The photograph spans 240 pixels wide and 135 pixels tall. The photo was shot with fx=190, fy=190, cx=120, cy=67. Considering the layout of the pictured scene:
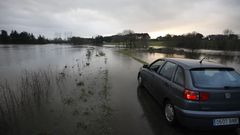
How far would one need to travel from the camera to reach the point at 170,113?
4.63 meters

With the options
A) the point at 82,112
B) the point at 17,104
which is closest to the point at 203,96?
the point at 82,112

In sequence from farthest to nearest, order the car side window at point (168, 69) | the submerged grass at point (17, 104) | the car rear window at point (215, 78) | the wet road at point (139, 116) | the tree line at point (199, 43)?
the tree line at point (199, 43) → the car side window at point (168, 69) → the submerged grass at point (17, 104) → the wet road at point (139, 116) → the car rear window at point (215, 78)

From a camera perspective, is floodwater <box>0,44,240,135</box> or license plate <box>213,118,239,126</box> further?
floodwater <box>0,44,240,135</box>

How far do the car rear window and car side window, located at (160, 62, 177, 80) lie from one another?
785 millimetres

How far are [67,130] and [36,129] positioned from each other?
0.75 meters

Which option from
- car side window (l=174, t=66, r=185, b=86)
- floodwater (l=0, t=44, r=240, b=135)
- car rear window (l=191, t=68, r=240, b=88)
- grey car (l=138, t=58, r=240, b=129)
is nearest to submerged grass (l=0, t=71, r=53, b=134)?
floodwater (l=0, t=44, r=240, b=135)

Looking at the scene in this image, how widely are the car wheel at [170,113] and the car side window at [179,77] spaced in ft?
1.97

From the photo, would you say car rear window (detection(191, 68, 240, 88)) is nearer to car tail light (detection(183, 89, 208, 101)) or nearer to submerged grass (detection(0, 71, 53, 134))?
car tail light (detection(183, 89, 208, 101))

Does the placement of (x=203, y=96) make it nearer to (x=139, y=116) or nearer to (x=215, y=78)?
(x=215, y=78)

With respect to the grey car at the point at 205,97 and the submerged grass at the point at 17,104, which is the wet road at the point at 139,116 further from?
the submerged grass at the point at 17,104

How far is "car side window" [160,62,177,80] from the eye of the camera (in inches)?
198

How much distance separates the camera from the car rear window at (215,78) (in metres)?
4.05

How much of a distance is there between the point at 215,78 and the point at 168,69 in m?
1.41

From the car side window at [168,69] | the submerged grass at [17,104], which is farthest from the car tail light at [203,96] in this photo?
the submerged grass at [17,104]
